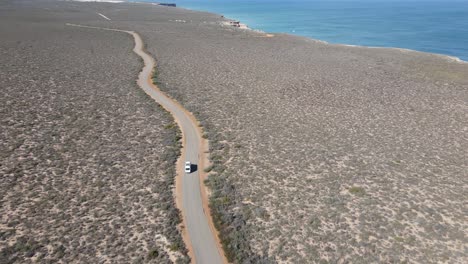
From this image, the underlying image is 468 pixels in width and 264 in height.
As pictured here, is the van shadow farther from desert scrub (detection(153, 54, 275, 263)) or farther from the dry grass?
the dry grass

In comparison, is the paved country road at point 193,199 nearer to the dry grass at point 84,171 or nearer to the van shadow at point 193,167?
the van shadow at point 193,167

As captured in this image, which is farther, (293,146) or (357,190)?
(293,146)

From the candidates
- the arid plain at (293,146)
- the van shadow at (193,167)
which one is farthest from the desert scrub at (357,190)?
the van shadow at (193,167)

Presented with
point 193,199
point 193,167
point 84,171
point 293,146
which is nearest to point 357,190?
point 293,146

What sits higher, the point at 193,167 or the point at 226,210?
the point at 193,167

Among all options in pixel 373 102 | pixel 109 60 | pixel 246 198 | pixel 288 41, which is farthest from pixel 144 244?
pixel 288 41

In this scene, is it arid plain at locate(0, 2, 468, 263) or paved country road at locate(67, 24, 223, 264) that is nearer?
paved country road at locate(67, 24, 223, 264)

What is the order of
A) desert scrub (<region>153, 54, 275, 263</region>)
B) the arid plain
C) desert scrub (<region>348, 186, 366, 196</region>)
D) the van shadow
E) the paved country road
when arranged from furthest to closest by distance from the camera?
the van shadow
desert scrub (<region>348, 186, 366, 196</region>)
the arid plain
the paved country road
desert scrub (<region>153, 54, 275, 263</region>)

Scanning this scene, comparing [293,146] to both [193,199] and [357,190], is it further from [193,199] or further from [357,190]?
[193,199]

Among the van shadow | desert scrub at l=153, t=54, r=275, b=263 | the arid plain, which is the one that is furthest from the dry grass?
desert scrub at l=153, t=54, r=275, b=263
